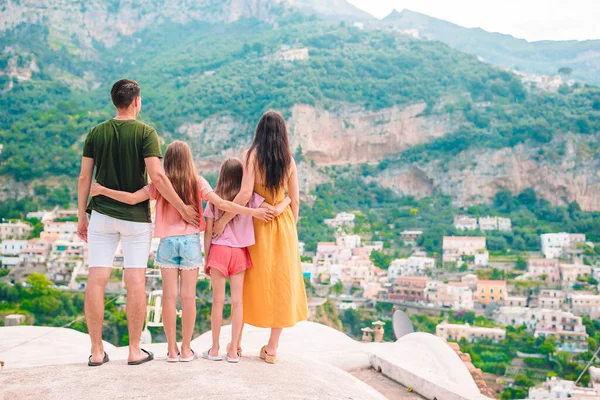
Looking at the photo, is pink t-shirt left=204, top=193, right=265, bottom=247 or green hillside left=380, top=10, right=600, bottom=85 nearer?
pink t-shirt left=204, top=193, right=265, bottom=247

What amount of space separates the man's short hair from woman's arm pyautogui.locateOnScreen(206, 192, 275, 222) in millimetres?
633

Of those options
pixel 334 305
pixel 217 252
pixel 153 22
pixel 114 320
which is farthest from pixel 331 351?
pixel 153 22

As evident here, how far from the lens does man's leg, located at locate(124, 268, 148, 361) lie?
315cm

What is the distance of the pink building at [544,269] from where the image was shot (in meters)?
38.2

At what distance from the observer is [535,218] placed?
2004 inches

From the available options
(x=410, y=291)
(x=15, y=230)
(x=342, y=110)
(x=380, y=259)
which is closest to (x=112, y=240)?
(x=410, y=291)

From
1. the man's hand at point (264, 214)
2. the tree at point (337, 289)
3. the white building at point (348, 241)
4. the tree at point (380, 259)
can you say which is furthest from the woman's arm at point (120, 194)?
the white building at point (348, 241)

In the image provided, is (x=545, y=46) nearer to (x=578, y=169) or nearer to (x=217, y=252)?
(x=578, y=169)

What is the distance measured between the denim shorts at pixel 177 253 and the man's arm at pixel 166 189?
112 millimetres

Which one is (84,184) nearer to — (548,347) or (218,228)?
(218,228)

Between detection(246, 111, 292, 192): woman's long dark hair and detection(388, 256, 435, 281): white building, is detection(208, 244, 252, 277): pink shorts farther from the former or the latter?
detection(388, 256, 435, 281): white building

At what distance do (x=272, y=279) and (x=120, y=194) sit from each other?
2.99 feet

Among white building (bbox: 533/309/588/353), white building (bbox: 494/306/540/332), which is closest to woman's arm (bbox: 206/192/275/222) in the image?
white building (bbox: 533/309/588/353)

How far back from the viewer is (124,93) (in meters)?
3.17
